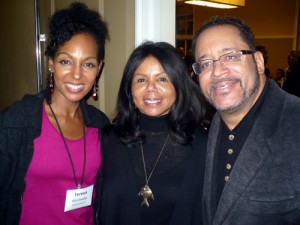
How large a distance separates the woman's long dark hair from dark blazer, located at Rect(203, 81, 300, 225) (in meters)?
Result: 0.65

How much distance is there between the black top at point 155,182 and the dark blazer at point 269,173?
37 centimetres

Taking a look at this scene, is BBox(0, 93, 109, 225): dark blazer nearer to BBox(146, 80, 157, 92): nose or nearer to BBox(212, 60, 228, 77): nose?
BBox(146, 80, 157, 92): nose

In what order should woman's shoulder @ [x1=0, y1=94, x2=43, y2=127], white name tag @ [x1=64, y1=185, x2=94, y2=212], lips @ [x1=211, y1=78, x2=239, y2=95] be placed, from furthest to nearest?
white name tag @ [x1=64, y1=185, x2=94, y2=212], woman's shoulder @ [x1=0, y1=94, x2=43, y2=127], lips @ [x1=211, y1=78, x2=239, y2=95]

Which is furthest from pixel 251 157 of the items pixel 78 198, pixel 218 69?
pixel 78 198

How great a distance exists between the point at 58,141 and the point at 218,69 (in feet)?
3.62

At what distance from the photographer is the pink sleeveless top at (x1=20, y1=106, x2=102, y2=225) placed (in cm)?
179

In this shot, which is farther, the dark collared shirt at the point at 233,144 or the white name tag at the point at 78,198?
the white name tag at the point at 78,198

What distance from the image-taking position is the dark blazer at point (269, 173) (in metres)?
1.39

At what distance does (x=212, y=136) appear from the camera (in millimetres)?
1880

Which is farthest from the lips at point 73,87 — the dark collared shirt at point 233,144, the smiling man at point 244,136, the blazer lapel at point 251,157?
the blazer lapel at point 251,157

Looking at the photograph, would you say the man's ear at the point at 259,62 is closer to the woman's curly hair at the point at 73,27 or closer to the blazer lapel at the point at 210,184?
the blazer lapel at the point at 210,184

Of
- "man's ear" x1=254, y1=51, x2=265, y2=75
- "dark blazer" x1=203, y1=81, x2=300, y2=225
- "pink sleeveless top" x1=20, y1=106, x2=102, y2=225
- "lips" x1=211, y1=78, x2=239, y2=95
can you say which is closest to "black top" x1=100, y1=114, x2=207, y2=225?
"pink sleeveless top" x1=20, y1=106, x2=102, y2=225

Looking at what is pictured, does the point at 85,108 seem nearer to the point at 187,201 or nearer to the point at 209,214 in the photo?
the point at 187,201

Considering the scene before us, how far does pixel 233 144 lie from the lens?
1.69 metres
